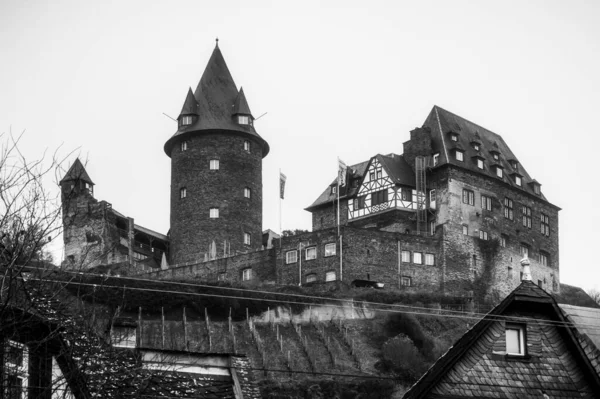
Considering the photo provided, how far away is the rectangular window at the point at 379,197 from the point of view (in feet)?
266

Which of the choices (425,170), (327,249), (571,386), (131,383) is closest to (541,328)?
(571,386)

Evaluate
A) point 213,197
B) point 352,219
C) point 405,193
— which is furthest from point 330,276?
point 213,197

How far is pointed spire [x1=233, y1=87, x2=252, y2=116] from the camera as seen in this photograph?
84.4 m

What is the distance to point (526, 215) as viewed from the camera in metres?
85.8

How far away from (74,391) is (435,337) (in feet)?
176

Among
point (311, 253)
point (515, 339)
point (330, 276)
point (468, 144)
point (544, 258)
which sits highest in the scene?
point (468, 144)

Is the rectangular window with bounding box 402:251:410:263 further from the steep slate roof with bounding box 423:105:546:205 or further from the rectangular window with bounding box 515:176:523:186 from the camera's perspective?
the rectangular window with bounding box 515:176:523:186

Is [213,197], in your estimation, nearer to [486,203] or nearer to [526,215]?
[486,203]

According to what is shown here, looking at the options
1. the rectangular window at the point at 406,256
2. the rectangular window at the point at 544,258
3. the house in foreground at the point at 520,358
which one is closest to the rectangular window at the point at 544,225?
the rectangular window at the point at 544,258

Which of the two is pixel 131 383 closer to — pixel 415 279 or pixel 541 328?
pixel 541 328

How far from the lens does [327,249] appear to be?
7581 centimetres

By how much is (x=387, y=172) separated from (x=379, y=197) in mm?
2008

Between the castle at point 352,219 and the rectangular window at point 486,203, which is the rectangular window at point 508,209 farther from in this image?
the rectangular window at point 486,203

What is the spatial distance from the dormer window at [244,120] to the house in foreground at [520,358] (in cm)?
5914
